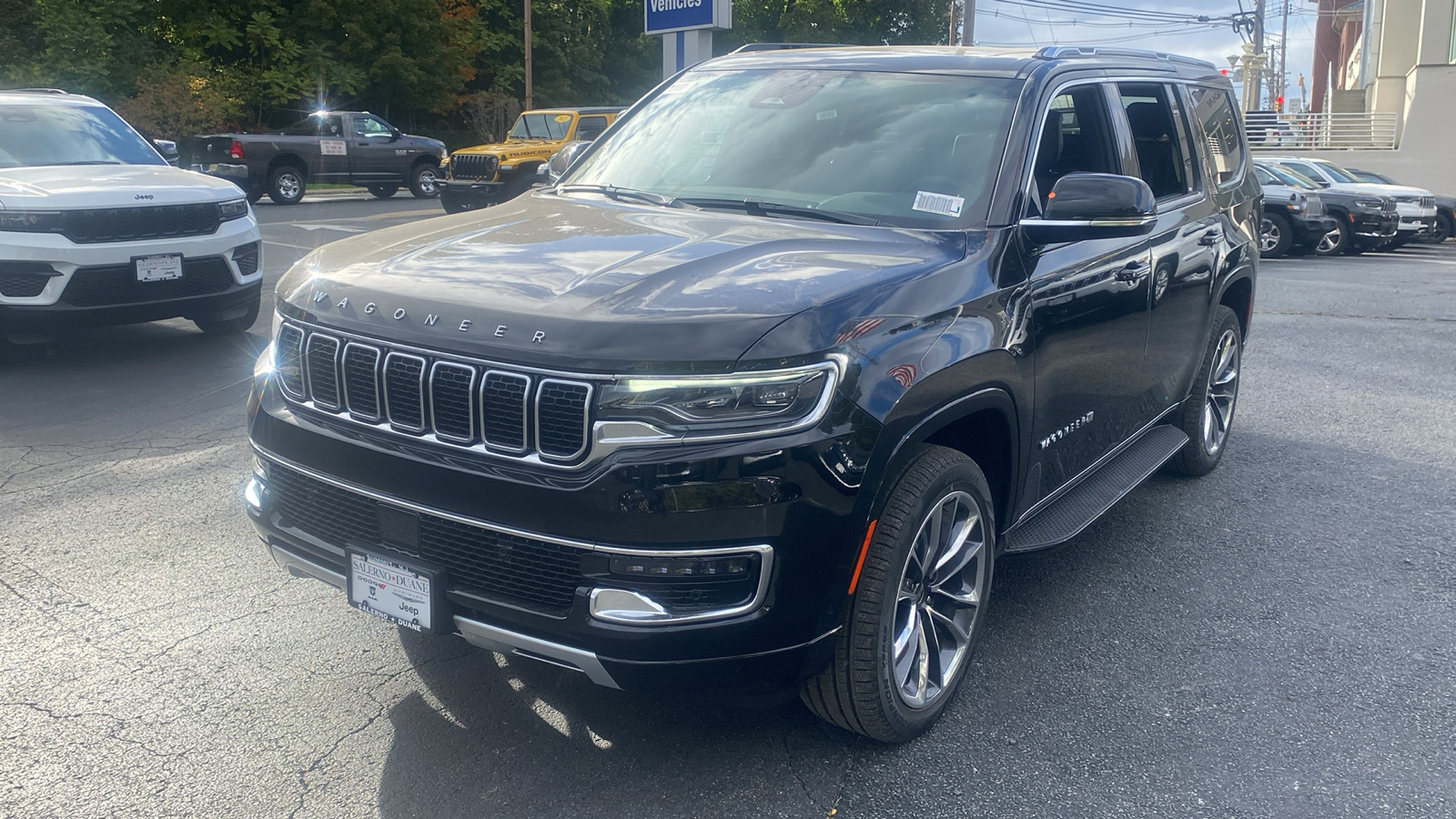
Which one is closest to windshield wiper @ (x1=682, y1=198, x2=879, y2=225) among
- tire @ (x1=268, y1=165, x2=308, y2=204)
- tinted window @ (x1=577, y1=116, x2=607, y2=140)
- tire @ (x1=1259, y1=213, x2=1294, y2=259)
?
tire @ (x1=1259, y1=213, x2=1294, y2=259)

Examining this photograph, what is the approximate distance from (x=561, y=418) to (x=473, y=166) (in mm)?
18774

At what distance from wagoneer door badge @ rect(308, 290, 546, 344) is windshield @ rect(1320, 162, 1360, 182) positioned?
19347 mm

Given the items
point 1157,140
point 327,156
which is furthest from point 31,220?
point 327,156

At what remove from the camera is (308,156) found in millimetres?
24250

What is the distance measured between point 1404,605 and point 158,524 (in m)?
4.86

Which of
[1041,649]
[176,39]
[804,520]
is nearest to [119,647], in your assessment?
[804,520]

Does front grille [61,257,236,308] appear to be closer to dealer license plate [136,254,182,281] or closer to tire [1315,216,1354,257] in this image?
dealer license plate [136,254,182,281]

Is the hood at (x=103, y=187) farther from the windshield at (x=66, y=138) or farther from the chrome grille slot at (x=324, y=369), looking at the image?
the chrome grille slot at (x=324, y=369)

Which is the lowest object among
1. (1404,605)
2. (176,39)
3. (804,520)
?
(1404,605)

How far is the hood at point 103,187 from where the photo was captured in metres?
7.33

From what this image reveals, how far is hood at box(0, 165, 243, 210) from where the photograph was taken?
733cm

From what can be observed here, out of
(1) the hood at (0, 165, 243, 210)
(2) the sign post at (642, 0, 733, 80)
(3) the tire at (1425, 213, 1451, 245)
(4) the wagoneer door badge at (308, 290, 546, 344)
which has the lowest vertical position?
(3) the tire at (1425, 213, 1451, 245)

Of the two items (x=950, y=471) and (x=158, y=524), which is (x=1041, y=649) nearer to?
(x=950, y=471)

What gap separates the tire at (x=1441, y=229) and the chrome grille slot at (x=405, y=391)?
71.3 ft
